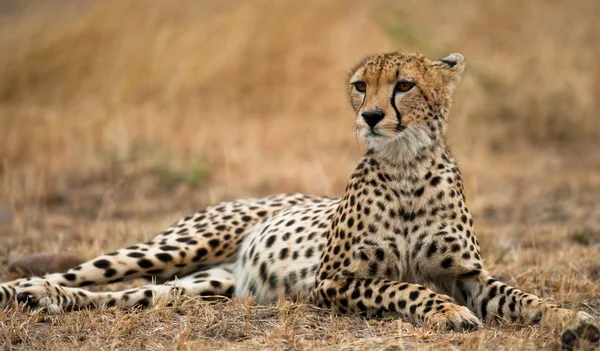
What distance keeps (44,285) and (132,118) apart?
6.10 metres

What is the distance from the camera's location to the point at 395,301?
355 cm

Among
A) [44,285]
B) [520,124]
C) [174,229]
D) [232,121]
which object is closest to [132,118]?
[232,121]

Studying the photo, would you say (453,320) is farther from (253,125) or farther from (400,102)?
(253,125)

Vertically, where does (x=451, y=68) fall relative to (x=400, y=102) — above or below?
above

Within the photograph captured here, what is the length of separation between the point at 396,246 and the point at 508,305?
0.50 metres

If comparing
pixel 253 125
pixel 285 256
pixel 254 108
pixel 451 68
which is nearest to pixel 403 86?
pixel 451 68

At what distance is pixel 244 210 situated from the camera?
493 cm

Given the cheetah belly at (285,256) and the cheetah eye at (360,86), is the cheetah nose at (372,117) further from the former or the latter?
the cheetah belly at (285,256)

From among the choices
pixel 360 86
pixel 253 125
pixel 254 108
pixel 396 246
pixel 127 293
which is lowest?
pixel 127 293

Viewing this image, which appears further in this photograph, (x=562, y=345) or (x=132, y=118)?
(x=132, y=118)

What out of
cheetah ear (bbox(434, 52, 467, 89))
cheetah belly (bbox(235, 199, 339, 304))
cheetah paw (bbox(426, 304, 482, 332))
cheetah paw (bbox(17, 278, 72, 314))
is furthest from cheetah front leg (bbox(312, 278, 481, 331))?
cheetah paw (bbox(17, 278, 72, 314))

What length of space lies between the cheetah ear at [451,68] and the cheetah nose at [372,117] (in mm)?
563

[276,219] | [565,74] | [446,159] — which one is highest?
[565,74]

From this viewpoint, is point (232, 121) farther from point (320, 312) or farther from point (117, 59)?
point (320, 312)
